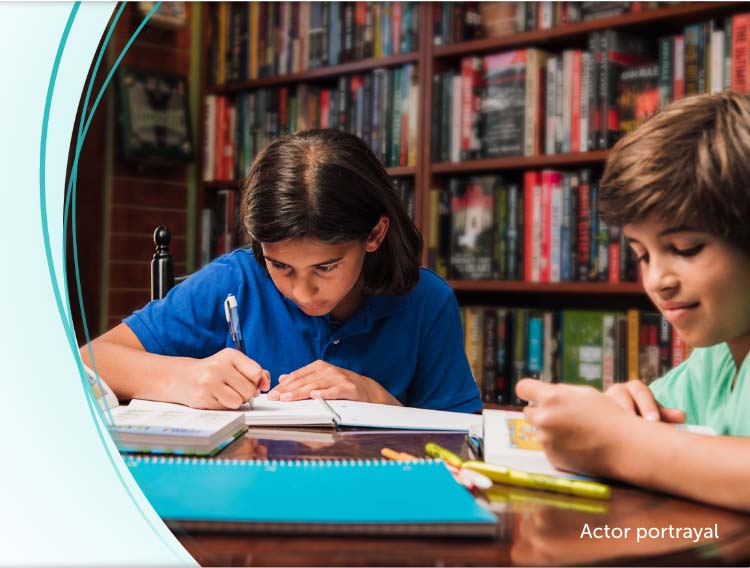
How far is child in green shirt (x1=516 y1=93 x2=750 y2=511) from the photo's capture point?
593 millimetres

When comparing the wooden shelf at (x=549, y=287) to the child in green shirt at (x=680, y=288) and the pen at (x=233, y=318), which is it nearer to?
the pen at (x=233, y=318)

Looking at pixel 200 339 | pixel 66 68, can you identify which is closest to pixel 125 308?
pixel 200 339

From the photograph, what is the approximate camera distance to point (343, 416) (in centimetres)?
90

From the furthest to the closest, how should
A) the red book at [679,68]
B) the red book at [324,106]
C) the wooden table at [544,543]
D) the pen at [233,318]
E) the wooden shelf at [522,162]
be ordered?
1. the red book at [324,106]
2. the wooden shelf at [522,162]
3. the red book at [679,68]
4. the pen at [233,318]
5. the wooden table at [544,543]

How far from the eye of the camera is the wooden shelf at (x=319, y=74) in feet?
7.68

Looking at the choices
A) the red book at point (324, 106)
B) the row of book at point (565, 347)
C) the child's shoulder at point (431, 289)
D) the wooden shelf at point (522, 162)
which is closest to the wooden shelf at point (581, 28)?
the wooden shelf at point (522, 162)

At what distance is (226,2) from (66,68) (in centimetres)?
224

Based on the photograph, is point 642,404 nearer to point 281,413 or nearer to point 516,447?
point 516,447

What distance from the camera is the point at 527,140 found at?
6.96ft

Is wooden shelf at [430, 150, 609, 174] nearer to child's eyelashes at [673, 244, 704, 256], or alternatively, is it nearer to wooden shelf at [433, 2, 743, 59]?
wooden shelf at [433, 2, 743, 59]

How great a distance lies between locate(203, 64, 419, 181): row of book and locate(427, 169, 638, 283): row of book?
0.22 meters

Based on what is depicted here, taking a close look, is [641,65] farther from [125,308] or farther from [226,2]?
[125,308]

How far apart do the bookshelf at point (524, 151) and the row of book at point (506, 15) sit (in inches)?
0.7

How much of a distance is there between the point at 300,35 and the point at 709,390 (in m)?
2.02
